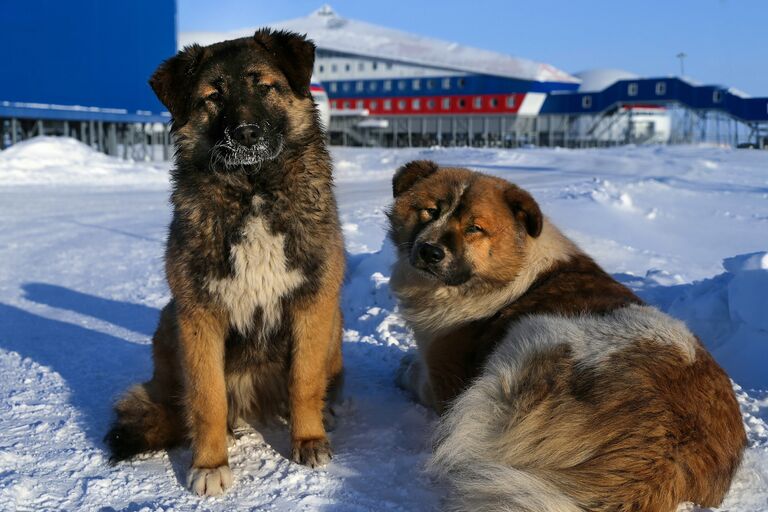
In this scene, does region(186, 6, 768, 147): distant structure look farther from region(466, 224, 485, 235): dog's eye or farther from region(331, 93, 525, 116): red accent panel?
region(466, 224, 485, 235): dog's eye

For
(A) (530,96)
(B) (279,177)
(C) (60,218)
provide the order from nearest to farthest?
1. (B) (279,177)
2. (C) (60,218)
3. (A) (530,96)

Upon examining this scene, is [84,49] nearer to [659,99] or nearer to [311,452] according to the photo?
[311,452]

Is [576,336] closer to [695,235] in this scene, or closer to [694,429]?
[694,429]

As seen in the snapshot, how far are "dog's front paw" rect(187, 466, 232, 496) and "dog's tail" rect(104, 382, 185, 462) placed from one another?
0.34m

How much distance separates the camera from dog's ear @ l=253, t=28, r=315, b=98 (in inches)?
138

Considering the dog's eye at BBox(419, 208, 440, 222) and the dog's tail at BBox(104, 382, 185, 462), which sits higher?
the dog's eye at BBox(419, 208, 440, 222)

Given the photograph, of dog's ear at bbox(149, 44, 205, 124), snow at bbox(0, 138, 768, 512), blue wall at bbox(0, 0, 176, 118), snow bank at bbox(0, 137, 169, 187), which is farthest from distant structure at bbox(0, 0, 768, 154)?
dog's ear at bbox(149, 44, 205, 124)

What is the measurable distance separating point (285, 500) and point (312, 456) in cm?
37

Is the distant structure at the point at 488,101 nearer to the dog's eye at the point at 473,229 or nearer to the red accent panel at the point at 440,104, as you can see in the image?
the red accent panel at the point at 440,104

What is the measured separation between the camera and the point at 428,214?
4.02 m

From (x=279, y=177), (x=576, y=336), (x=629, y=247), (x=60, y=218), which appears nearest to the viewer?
(x=576, y=336)

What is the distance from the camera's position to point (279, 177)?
10.7 feet

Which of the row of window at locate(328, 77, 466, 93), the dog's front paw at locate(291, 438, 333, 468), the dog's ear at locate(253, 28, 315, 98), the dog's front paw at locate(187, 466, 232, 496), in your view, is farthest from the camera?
the row of window at locate(328, 77, 466, 93)

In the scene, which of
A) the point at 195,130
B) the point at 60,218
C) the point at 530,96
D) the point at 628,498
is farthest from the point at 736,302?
the point at 530,96
